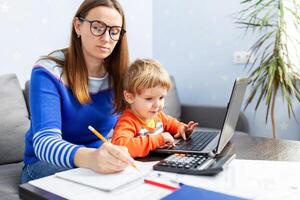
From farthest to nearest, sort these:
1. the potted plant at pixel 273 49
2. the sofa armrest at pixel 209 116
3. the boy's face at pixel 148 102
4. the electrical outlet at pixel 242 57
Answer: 1. the electrical outlet at pixel 242 57
2. the sofa armrest at pixel 209 116
3. the potted plant at pixel 273 49
4. the boy's face at pixel 148 102

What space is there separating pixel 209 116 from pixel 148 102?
1598mm

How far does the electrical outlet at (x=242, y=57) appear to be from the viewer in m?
2.61

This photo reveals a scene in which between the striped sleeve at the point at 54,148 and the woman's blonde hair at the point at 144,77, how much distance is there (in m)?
0.30

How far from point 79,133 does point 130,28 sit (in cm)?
191

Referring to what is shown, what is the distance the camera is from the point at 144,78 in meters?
1.13

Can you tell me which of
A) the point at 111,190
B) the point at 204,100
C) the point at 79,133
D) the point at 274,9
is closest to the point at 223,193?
the point at 111,190

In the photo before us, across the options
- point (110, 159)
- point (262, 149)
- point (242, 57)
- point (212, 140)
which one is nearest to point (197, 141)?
point (212, 140)

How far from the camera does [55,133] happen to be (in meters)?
0.98

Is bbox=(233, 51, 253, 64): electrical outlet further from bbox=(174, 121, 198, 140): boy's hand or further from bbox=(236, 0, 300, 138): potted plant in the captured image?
bbox=(174, 121, 198, 140): boy's hand

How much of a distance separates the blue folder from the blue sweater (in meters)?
0.33

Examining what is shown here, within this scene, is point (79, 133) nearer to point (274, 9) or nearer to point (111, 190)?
point (111, 190)

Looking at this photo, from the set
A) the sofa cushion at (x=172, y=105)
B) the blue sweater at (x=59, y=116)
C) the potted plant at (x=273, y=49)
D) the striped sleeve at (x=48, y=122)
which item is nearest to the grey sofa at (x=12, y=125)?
the blue sweater at (x=59, y=116)

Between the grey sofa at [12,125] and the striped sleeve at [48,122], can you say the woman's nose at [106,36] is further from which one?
the grey sofa at [12,125]

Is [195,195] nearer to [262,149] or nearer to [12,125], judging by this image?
[262,149]
